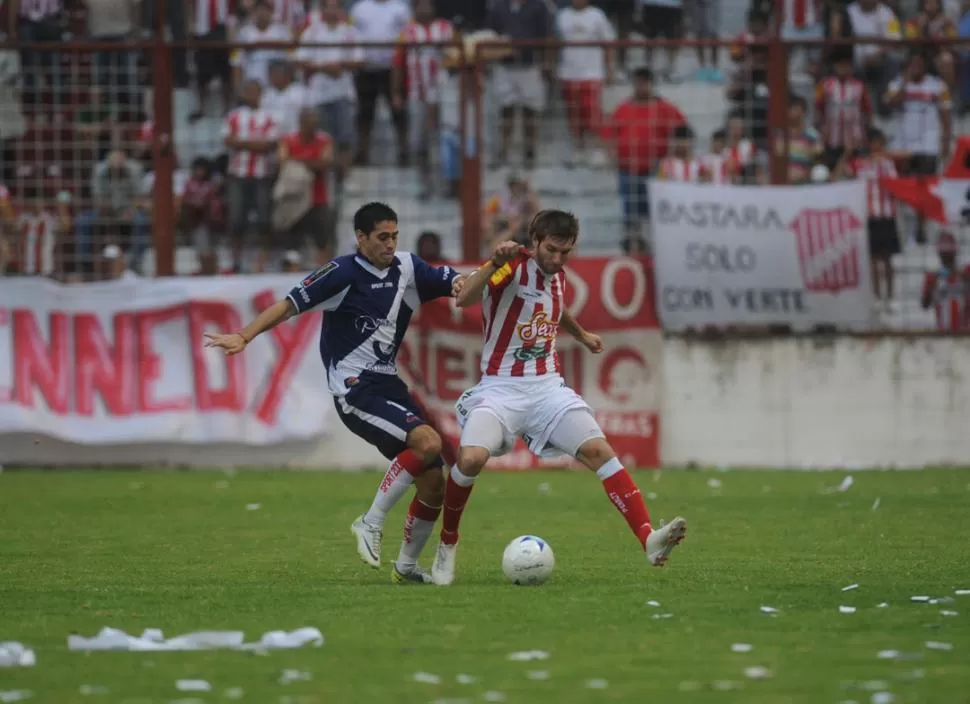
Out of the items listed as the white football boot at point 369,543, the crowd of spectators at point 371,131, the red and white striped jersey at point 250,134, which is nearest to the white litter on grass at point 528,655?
the white football boot at point 369,543

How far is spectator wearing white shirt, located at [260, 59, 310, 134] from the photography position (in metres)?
18.1

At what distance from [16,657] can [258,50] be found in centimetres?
1181

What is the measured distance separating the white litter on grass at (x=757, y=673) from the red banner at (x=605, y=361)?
10.8m

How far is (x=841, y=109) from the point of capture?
58.6 feet

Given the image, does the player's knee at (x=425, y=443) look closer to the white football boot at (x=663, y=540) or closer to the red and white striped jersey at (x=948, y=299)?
the white football boot at (x=663, y=540)

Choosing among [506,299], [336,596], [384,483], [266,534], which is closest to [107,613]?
[336,596]

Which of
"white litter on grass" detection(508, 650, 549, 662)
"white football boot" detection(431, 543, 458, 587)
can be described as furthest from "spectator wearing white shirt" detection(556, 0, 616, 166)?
"white litter on grass" detection(508, 650, 549, 662)

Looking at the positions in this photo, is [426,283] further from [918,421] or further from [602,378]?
[918,421]

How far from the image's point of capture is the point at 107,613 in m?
8.33

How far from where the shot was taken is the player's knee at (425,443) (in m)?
9.77

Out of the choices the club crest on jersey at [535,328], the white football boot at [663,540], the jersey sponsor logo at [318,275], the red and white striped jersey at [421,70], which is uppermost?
the red and white striped jersey at [421,70]

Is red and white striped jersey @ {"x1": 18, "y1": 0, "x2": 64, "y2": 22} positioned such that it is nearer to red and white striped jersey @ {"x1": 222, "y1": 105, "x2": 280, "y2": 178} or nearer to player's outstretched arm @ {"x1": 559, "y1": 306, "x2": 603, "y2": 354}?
red and white striped jersey @ {"x1": 222, "y1": 105, "x2": 280, "y2": 178}

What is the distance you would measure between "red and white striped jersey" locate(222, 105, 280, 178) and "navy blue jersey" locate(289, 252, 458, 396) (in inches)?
319

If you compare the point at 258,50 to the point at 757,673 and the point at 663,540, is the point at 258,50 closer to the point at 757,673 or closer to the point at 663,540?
the point at 663,540
